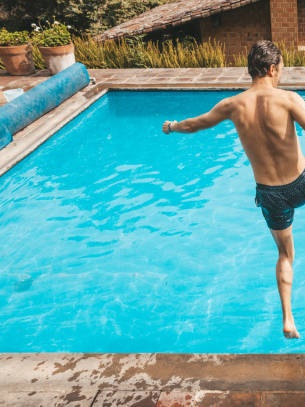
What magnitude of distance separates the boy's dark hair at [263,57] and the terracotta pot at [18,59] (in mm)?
10171

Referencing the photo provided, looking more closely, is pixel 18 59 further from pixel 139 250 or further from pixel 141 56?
pixel 139 250

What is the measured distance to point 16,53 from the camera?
1290 cm

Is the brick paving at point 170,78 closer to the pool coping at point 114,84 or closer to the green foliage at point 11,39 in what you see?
the pool coping at point 114,84

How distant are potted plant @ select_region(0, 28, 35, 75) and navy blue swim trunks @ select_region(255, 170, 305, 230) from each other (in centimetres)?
1025

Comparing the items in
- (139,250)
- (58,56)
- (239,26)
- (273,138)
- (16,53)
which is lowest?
(139,250)

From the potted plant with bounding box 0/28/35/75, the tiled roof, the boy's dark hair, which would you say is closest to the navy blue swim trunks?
A: the boy's dark hair

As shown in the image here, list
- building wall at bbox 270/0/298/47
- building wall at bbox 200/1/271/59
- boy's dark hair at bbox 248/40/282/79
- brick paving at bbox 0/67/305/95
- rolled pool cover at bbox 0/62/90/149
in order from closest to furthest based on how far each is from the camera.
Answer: boy's dark hair at bbox 248/40/282/79
rolled pool cover at bbox 0/62/90/149
brick paving at bbox 0/67/305/95
building wall at bbox 270/0/298/47
building wall at bbox 200/1/271/59

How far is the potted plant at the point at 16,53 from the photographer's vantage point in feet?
41.8

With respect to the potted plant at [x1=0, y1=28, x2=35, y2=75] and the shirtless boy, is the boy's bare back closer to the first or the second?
the shirtless boy

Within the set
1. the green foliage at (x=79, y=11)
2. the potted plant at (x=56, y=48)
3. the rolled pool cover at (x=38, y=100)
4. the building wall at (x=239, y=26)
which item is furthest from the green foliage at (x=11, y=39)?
the building wall at (x=239, y=26)

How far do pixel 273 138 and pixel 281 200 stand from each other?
456 mm

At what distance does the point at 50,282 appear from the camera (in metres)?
Answer: 6.23

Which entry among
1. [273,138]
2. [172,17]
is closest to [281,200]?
[273,138]

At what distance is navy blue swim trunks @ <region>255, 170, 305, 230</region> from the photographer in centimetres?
381
